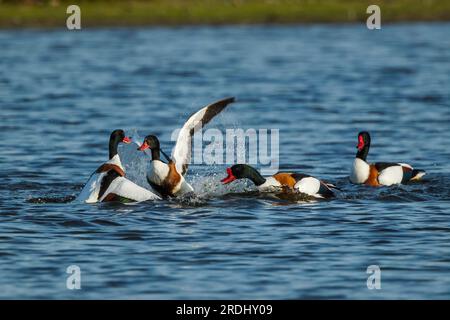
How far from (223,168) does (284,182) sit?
2.93 meters

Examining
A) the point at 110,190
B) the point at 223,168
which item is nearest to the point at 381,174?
the point at 223,168

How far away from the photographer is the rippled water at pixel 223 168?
1212cm

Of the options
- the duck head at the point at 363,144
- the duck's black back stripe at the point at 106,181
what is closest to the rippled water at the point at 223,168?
the duck's black back stripe at the point at 106,181

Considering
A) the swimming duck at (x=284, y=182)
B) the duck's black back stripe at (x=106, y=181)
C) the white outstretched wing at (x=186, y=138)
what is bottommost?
the swimming duck at (x=284, y=182)

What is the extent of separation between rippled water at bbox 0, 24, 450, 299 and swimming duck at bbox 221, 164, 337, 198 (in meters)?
0.21

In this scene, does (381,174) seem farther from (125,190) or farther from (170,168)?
(125,190)

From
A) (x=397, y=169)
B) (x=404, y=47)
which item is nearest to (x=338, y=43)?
(x=404, y=47)

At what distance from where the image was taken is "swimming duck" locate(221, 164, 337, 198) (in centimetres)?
1617

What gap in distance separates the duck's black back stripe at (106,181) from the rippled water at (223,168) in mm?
320

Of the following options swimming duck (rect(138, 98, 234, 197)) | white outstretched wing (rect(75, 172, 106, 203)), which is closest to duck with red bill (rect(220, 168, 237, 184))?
swimming duck (rect(138, 98, 234, 197))

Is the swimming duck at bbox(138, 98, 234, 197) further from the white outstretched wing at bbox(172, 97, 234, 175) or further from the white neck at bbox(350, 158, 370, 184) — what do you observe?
the white neck at bbox(350, 158, 370, 184)

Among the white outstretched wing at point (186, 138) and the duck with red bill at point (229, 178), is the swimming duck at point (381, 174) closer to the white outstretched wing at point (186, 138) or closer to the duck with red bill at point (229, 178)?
the duck with red bill at point (229, 178)

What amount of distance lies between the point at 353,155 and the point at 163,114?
6.87m

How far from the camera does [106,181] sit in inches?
619
